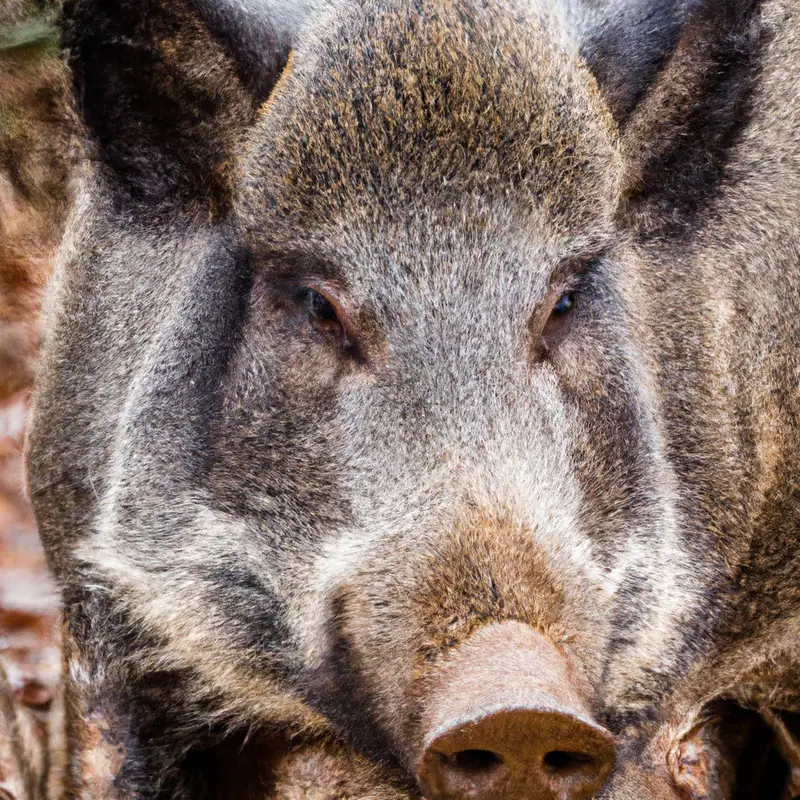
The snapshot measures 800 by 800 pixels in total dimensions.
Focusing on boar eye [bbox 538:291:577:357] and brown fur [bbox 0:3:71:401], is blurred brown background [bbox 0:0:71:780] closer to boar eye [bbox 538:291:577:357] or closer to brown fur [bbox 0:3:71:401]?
brown fur [bbox 0:3:71:401]

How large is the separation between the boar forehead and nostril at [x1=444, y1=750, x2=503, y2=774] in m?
1.19

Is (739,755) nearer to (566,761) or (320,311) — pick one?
(566,761)

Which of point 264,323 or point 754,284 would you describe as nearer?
point 264,323

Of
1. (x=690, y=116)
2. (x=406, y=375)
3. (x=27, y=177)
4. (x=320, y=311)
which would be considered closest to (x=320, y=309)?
(x=320, y=311)

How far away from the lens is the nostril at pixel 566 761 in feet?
8.22

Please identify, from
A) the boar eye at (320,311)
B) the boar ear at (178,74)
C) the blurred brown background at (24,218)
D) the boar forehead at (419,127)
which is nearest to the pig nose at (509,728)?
the blurred brown background at (24,218)

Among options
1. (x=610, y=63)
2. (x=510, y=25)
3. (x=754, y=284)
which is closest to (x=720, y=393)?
(x=754, y=284)

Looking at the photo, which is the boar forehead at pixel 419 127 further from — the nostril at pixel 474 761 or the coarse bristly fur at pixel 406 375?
the nostril at pixel 474 761

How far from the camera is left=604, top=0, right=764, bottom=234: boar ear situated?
3.33 metres

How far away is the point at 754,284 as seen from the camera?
3.67 m

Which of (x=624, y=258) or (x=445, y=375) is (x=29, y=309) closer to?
(x=445, y=375)

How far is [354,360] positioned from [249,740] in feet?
4.01

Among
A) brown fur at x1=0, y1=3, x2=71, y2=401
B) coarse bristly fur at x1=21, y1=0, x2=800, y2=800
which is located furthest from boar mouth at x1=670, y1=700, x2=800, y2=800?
brown fur at x1=0, y1=3, x2=71, y2=401

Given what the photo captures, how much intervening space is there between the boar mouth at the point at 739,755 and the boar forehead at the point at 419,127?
1.59 meters
